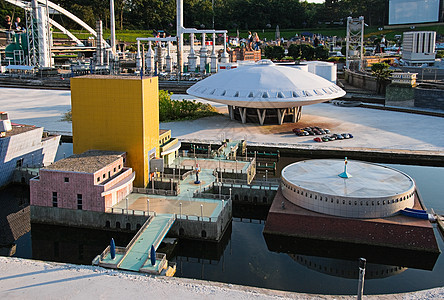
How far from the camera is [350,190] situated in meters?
34.1

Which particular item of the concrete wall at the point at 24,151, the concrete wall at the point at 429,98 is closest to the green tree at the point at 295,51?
the concrete wall at the point at 429,98

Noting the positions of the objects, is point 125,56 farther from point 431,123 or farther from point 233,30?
point 431,123

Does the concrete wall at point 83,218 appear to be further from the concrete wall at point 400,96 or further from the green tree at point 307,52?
the green tree at point 307,52

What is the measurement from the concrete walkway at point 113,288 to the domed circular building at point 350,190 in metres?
7.79

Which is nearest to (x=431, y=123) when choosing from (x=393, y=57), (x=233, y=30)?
(x=393, y=57)

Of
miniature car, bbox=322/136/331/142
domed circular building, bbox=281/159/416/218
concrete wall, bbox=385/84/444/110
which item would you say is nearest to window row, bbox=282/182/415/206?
domed circular building, bbox=281/159/416/218

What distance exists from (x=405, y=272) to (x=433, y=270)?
1.64 metres

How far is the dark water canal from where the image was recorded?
93.1ft

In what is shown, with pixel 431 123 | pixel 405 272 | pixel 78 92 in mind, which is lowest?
pixel 405 272

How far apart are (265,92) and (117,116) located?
24657 millimetres

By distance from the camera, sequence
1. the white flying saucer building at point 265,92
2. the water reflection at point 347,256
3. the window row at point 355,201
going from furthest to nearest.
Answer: the white flying saucer building at point 265,92, the window row at point 355,201, the water reflection at point 347,256

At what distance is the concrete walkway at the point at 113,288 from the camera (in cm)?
2434

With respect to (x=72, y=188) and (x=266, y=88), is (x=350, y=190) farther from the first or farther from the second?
(x=266, y=88)

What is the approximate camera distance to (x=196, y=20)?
187125 mm
